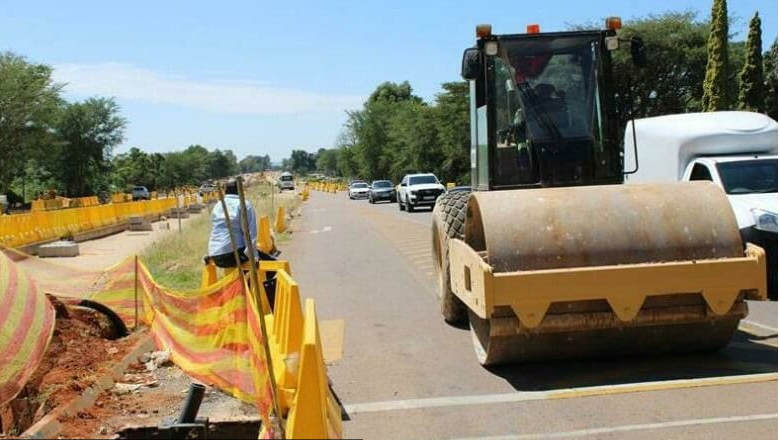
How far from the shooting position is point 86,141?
71938mm

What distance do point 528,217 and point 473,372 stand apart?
151 centimetres

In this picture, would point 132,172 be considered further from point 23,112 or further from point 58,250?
point 58,250

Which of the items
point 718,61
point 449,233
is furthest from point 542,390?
point 718,61

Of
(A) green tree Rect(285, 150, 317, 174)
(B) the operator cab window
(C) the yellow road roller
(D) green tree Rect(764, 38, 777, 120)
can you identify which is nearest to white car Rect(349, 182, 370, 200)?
(D) green tree Rect(764, 38, 777, 120)

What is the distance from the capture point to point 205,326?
7.20m

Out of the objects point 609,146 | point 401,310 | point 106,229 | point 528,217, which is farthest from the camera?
point 106,229

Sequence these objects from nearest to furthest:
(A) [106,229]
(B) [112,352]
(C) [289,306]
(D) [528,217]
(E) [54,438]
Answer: (E) [54,438], (C) [289,306], (D) [528,217], (B) [112,352], (A) [106,229]

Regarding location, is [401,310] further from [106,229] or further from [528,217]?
Answer: [106,229]

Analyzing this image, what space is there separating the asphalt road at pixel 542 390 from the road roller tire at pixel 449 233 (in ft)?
0.70

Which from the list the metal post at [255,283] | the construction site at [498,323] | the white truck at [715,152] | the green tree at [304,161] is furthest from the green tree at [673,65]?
the green tree at [304,161]

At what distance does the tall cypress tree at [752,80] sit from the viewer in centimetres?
3944

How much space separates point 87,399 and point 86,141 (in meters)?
71.1

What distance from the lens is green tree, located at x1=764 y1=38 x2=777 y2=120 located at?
41219mm

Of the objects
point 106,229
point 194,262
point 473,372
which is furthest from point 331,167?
point 473,372
